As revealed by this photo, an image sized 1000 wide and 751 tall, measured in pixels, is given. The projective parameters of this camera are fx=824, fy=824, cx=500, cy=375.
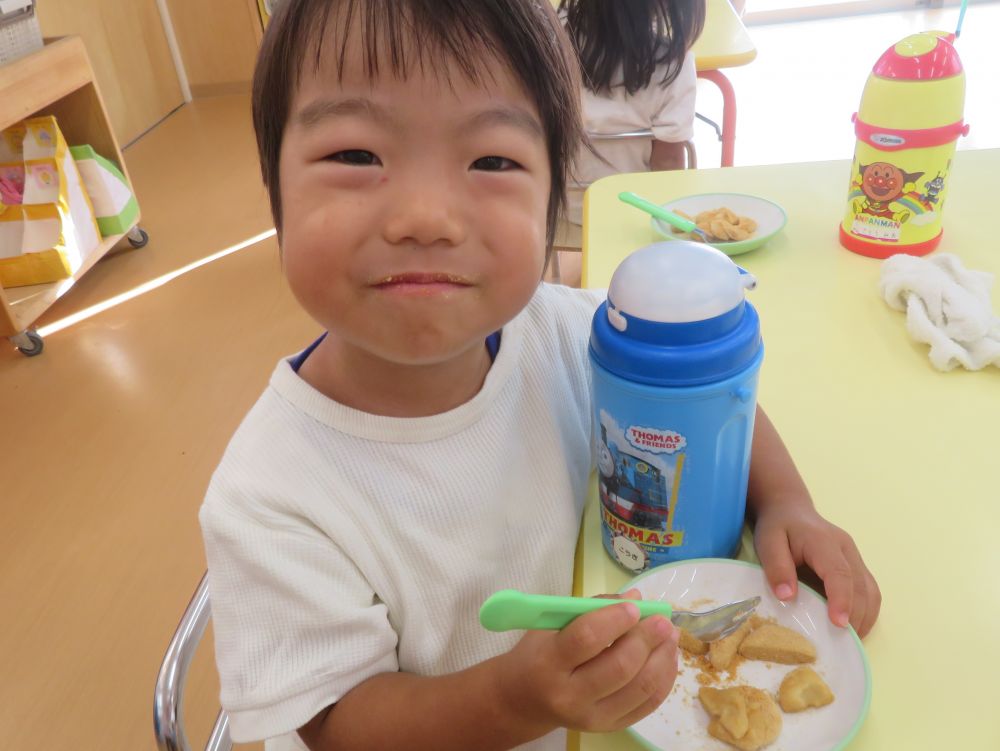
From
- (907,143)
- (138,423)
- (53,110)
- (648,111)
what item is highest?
(907,143)

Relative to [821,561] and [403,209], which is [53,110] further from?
[821,561]

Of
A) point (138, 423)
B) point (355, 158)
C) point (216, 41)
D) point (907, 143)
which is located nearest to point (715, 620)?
point (355, 158)

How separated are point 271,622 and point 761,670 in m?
0.31

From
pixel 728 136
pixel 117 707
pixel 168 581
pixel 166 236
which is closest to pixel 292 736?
pixel 117 707

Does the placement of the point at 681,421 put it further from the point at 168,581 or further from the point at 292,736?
the point at 168,581

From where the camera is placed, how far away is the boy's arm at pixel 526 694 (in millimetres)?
420

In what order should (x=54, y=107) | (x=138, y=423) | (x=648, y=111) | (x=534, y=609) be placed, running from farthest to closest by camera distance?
1. (x=54, y=107)
2. (x=138, y=423)
3. (x=648, y=111)
4. (x=534, y=609)

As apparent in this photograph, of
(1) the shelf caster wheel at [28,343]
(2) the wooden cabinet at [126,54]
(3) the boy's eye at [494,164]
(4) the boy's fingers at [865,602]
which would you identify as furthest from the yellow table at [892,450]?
(2) the wooden cabinet at [126,54]

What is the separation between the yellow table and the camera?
1.56 ft

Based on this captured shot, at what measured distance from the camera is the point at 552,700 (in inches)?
17.3

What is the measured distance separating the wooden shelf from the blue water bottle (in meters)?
2.10

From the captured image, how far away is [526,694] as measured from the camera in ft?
1.51

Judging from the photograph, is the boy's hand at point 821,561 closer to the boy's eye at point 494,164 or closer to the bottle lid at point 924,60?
the boy's eye at point 494,164

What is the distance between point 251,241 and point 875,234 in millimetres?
2245
